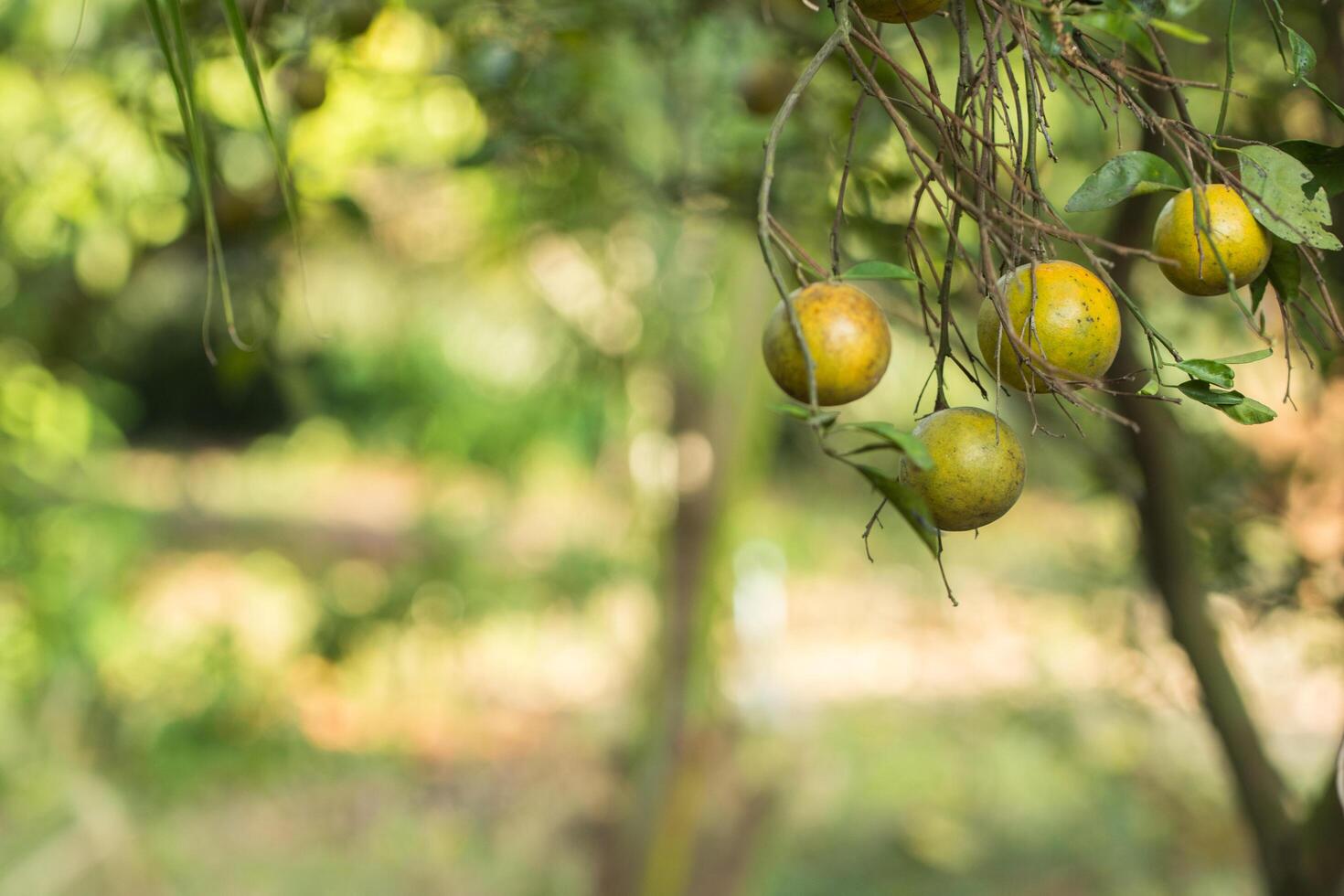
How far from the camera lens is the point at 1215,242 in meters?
0.35

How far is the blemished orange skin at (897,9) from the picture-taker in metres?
0.34

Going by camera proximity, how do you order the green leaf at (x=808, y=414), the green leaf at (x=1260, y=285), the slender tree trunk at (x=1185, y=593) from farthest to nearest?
the slender tree trunk at (x=1185, y=593) → the green leaf at (x=1260, y=285) → the green leaf at (x=808, y=414)

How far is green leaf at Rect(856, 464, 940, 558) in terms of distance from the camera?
296mm

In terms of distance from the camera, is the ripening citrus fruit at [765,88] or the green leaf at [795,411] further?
the ripening citrus fruit at [765,88]

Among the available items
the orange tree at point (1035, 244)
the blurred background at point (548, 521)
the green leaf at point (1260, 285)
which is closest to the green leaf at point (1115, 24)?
the orange tree at point (1035, 244)

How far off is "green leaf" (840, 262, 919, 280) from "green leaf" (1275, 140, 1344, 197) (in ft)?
0.46

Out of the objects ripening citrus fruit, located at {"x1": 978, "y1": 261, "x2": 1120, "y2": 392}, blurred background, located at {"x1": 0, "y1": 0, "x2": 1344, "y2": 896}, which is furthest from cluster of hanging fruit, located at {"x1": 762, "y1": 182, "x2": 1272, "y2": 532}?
blurred background, located at {"x1": 0, "y1": 0, "x2": 1344, "y2": 896}

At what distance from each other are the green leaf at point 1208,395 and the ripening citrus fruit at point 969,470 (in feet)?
0.16

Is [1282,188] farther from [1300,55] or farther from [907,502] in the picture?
[907,502]

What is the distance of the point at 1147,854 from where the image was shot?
8.73 ft

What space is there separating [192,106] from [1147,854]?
273cm

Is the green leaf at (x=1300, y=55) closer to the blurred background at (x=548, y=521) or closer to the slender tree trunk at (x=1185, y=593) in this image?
the blurred background at (x=548, y=521)

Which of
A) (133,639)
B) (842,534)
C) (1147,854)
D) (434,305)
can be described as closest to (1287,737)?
(1147,854)

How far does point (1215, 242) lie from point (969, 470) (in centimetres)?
9
